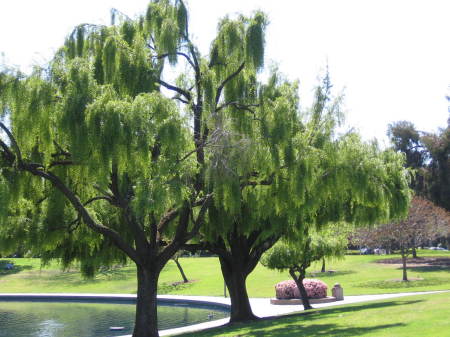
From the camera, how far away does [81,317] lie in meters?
28.8

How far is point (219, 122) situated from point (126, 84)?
234 centimetres

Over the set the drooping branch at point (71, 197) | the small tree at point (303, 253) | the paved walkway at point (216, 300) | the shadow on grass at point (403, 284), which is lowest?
the paved walkway at point (216, 300)

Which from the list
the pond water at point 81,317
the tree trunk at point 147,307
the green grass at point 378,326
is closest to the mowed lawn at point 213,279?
the pond water at point 81,317

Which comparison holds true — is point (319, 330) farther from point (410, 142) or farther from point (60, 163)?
point (410, 142)

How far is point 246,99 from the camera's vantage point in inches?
534

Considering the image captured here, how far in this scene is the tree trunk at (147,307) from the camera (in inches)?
568

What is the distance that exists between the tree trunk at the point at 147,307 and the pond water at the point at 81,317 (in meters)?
9.16

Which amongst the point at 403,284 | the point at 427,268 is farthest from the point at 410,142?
the point at 403,284

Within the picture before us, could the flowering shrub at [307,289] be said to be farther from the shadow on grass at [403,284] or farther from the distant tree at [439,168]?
the distant tree at [439,168]

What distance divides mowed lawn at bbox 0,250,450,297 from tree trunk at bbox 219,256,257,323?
13.7 m

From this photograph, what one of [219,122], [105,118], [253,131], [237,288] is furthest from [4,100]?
[237,288]

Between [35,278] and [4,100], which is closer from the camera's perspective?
[4,100]

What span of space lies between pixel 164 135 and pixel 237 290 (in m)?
10.4

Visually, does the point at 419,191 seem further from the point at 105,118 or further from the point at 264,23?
the point at 105,118
